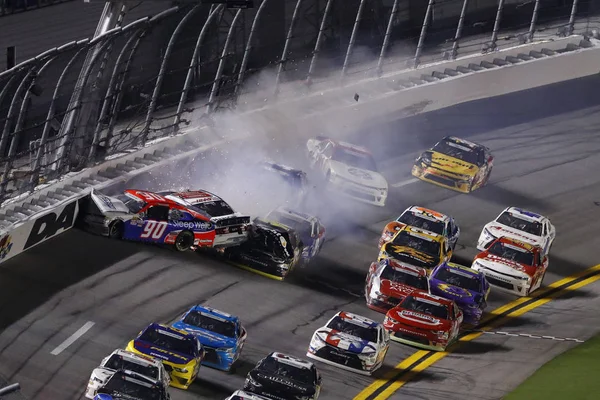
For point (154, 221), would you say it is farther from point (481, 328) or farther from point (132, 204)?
point (481, 328)

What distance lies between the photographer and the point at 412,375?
30.0 metres

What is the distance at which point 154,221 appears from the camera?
1342 inches

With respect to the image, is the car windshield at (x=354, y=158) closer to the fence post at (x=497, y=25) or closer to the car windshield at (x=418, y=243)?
the car windshield at (x=418, y=243)

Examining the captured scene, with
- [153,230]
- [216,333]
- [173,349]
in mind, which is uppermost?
[153,230]

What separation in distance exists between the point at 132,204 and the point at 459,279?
7.78 meters

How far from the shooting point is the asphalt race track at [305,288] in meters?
29.2

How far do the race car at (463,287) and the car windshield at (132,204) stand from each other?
273 inches

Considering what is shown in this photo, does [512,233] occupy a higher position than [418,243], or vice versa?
[418,243]

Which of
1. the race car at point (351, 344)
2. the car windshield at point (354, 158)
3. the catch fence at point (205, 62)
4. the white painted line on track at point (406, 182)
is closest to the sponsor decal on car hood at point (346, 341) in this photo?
the race car at point (351, 344)

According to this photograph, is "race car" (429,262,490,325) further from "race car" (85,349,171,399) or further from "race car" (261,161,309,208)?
"race car" (85,349,171,399)

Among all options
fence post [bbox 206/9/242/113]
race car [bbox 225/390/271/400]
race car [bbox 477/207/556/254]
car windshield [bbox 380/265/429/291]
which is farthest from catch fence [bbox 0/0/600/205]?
race car [bbox 225/390/271/400]

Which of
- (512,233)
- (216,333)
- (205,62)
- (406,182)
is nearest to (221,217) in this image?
(205,62)

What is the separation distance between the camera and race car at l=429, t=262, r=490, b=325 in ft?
108

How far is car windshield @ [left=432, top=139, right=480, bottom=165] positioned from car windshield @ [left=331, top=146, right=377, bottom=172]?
2240 millimetres
